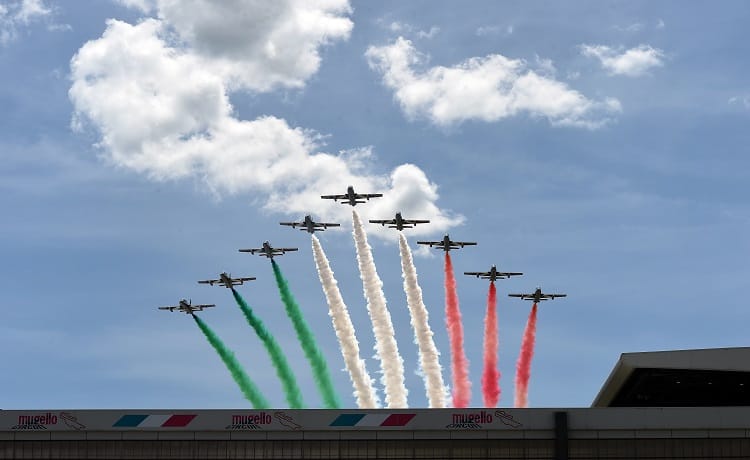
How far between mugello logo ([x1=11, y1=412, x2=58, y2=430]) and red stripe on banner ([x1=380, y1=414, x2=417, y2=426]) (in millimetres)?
27616

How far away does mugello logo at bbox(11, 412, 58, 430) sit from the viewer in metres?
110

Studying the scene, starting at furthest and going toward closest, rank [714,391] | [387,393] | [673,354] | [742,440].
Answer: [387,393]
[714,391]
[673,354]
[742,440]

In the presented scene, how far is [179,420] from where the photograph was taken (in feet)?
356

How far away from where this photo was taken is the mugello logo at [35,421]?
110 m

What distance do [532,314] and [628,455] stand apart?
264 feet

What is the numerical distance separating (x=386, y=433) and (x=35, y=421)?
96.4ft

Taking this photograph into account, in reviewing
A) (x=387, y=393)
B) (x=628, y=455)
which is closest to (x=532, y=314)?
(x=387, y=393)

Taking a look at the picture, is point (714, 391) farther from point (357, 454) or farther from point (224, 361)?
point (224, 361)

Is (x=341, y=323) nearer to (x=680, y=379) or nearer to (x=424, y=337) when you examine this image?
(x=424, y=337)

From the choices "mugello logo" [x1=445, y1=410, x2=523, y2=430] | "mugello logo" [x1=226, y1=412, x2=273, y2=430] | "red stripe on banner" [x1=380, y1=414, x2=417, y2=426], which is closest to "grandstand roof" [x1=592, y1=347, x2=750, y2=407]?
"mugello logo" [x1=445, y1=410, x2=523, y2=430]

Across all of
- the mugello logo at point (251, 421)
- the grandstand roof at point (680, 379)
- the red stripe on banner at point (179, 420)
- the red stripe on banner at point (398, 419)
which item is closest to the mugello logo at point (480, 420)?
the red stripe on banner at point (398, 419)

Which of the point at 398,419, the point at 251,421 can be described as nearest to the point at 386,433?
the point at 398,419

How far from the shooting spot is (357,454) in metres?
108

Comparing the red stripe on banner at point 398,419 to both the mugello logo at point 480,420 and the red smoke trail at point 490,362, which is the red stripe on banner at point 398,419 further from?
the red smoke trail at point 490,362
